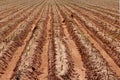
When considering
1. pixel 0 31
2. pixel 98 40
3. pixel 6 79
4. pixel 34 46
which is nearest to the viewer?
pixel 6 79

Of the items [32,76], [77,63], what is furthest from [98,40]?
[32,76]

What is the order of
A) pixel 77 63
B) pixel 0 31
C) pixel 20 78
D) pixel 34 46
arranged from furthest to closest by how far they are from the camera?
1. pixel 0 31
2. pixel 34 46
3. pixel 77 63
4. pixel 20 78

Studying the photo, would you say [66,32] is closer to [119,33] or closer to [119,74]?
[119,33]

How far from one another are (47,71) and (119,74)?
311cm

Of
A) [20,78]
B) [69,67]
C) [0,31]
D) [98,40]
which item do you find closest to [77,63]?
[69,67]

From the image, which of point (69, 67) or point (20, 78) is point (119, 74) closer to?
point (69, 67)

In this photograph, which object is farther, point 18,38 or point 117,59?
point 18,38

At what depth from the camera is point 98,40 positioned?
1836cm

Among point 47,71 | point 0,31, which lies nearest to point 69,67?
point 47,71

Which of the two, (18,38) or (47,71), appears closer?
(47,71)

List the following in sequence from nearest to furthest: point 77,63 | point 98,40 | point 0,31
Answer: point 77,63
point 98,40
point 0,31

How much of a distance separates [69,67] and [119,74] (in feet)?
6.99

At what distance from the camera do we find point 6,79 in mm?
11922

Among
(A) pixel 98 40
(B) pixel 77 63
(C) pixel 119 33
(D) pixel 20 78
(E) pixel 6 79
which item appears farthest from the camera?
(C) pixel 119 33
